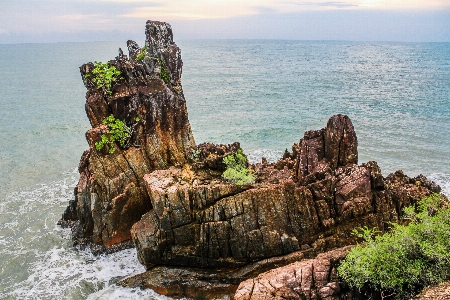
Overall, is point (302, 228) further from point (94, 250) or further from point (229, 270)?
point (94, 250)

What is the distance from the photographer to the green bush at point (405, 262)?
466 inches

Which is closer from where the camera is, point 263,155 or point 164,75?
point 164,75

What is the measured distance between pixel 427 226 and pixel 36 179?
92.3 feet

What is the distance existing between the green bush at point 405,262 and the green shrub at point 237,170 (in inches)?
217

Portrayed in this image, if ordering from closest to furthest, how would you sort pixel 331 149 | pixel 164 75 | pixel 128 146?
pixel 331 149 → pixel 128 146 → pixel 164 75

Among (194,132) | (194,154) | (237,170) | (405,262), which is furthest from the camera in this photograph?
(194,132)

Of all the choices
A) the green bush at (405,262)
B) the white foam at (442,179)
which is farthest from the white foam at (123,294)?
the white foam at (442,179)

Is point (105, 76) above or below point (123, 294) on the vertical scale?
above

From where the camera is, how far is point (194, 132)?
41281 millimetres

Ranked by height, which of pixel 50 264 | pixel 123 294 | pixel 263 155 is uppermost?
pixel 263 155

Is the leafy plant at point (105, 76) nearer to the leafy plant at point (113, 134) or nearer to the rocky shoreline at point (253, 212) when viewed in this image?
the leafy plant at point (113, 134)

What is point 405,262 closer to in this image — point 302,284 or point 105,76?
point 302,284

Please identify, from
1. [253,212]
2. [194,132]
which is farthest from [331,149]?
[194,132]

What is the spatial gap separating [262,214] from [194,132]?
84.2 ft
